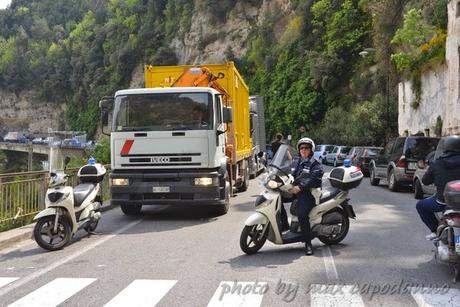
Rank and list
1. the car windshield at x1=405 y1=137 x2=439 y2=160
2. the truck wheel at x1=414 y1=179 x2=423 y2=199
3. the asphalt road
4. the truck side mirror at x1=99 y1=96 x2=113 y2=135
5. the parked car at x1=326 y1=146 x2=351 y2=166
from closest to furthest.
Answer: the asphalt road, the truck side mirror at x1=99 y1=96 x2=113 y2=135, the truck wheel at x1=414 y1=179 x2=423 y2=199, the car windshield at x1=405 y1=137 x2=439 y2=160, the parked car at x1=326 y1=146 x2=351 y2=166

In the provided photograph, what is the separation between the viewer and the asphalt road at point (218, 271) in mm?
5699

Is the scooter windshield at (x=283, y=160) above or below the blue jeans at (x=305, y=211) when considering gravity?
above

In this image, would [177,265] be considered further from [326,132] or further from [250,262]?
[326,132]

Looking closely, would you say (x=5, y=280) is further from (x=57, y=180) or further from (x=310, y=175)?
(x=310, y=175)

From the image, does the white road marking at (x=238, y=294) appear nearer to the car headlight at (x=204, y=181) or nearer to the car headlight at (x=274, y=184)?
the car headlight at (x=274, y=184)

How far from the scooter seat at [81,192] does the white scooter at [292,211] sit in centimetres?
291

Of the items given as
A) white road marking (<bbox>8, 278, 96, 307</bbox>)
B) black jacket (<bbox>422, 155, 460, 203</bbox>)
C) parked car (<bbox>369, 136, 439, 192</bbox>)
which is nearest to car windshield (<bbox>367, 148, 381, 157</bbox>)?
parked car (<bbox>369, 136, 439, 192</bbox>)

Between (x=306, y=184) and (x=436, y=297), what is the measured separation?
8.12ft

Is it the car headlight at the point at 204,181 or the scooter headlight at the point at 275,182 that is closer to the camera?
the scooter headlight at the point at 275,182

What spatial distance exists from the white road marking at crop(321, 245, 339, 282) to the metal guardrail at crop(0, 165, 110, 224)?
581cm

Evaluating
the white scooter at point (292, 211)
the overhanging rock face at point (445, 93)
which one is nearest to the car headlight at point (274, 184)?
the white scooter at point (292, 211)

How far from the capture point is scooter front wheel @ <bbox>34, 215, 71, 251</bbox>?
8.29m

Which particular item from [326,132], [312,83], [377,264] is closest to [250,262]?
[377,264]

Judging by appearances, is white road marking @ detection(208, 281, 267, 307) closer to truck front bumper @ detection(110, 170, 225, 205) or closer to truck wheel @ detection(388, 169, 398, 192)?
truck front bumper @ detection(110, 170, 225, 205)
